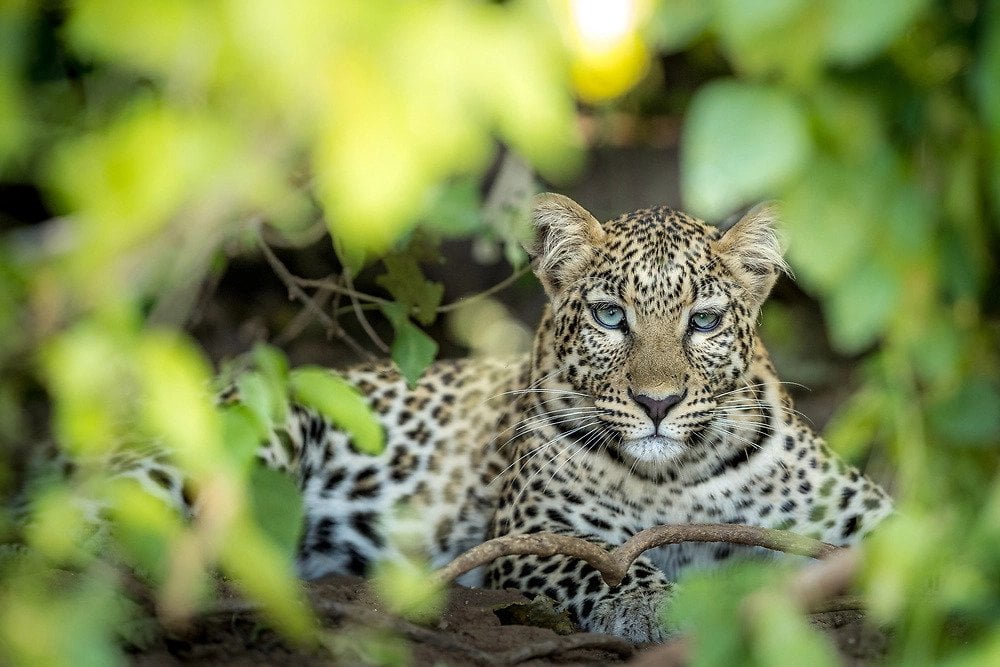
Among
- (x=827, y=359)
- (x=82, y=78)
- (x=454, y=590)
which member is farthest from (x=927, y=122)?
(x=827, y=359)

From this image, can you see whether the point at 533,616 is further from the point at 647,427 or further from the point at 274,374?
the point at 274,374

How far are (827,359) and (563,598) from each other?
4423mm

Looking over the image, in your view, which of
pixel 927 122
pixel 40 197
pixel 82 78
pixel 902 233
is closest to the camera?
pixel 902 233

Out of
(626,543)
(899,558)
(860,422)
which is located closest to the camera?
(899,558)

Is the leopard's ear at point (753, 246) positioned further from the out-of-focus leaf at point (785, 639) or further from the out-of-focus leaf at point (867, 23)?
the out-of-focus leaf at point (867, 23)

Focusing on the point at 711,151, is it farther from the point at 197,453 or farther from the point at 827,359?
the point at 827,359

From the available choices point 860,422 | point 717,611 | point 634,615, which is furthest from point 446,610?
point 717,611

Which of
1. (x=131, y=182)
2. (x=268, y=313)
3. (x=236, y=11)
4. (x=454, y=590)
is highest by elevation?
(x=236, y=11)

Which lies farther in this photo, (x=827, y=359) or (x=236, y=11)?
(x=827, y=359)

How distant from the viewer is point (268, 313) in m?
9.01

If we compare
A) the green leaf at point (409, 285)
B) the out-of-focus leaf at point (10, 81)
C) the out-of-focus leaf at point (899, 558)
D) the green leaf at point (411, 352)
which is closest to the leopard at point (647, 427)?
the green leaf at point (409, 285)

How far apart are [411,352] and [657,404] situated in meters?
1.02

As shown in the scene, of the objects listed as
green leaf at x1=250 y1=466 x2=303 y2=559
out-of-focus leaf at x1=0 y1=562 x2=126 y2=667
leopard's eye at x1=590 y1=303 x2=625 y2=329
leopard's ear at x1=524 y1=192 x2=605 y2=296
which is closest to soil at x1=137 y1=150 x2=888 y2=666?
green leaf at x1=250 y1=466 x2=303 y2=559

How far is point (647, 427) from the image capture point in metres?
4.79
